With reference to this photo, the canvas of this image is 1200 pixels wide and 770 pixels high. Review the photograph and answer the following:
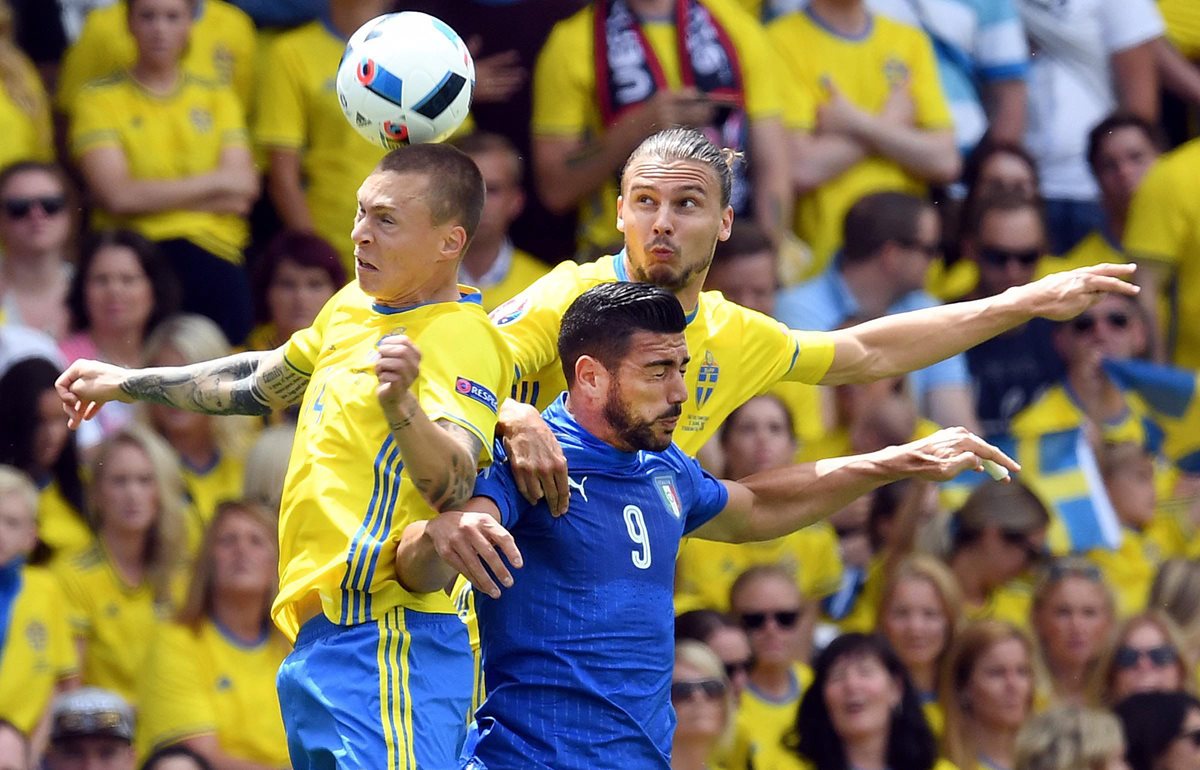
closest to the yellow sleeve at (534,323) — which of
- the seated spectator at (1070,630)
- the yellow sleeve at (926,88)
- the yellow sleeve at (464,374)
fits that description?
the yellow sleeve at (464,374)

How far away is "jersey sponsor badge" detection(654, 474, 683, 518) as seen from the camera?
20.0 ft

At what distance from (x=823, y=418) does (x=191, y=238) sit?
2.65 meters

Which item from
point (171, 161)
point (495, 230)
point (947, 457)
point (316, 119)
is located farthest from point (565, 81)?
point (947, 457)

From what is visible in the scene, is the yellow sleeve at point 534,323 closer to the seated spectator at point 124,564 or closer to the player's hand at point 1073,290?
the player's hand at point 1073,290

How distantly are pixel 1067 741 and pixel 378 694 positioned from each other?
14.0 ft

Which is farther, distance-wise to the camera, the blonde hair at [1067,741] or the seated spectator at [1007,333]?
the seated spectator at [1007,333]

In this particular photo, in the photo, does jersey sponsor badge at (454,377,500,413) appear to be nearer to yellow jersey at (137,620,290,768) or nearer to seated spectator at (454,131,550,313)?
yellow jersey at (137,620,290,768)

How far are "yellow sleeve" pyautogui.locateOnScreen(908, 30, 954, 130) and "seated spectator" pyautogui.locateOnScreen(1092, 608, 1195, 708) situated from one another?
243 cm

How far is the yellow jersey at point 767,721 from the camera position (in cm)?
878

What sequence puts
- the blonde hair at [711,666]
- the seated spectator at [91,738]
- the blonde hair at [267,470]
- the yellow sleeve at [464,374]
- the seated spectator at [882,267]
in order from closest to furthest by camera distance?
the yellow sleeve at [464,374], the seated spectator at [91,738], the blonde hair at [711,666], the blonde hair at [267,470], the seated spectator at [882,267]

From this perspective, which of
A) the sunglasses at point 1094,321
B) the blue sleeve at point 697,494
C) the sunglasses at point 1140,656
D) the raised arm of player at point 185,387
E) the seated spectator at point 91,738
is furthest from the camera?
the sunglasses at point 1094,321

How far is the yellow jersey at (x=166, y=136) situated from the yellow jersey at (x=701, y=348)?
125 inches

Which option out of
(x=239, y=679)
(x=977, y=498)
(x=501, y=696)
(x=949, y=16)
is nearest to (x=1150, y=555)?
(x=977, y=498)

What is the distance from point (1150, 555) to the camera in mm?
10758
